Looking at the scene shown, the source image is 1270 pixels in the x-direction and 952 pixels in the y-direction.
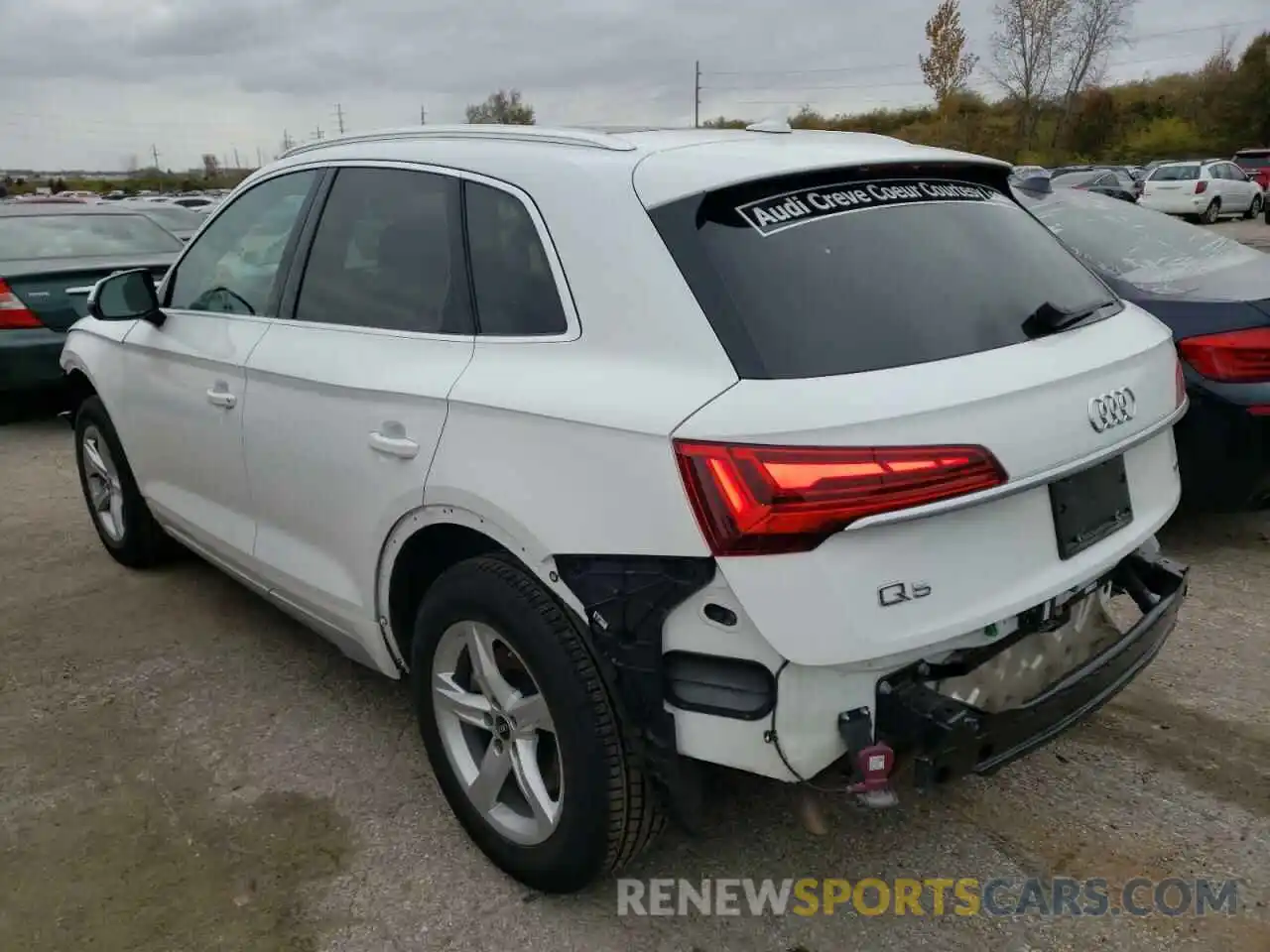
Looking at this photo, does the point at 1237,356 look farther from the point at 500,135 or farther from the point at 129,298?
the point at 129,298

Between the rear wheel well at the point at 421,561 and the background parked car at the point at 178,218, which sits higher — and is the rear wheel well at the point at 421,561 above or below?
below

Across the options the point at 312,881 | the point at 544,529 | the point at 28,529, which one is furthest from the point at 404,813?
the point at 28,529

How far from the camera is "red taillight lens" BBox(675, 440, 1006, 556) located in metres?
1.83

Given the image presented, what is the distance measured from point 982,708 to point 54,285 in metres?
7.42

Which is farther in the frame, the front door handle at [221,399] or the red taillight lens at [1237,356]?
the red taillight lens at [1237,356]

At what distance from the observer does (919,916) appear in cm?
241

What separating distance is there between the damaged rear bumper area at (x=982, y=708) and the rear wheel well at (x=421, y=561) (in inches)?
38.7

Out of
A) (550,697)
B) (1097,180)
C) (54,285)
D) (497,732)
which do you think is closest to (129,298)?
(497,732)

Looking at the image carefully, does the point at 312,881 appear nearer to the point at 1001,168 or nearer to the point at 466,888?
the point at 466,888

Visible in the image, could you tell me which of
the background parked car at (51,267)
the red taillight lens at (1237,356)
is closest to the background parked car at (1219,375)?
the red taillight lens at (1237,356)

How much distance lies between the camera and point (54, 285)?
292 inches

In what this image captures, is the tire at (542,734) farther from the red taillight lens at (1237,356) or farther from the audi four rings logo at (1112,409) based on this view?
the red taillight lens at (1237,356)

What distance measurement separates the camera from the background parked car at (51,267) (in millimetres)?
7258

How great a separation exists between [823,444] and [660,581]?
0.40m
